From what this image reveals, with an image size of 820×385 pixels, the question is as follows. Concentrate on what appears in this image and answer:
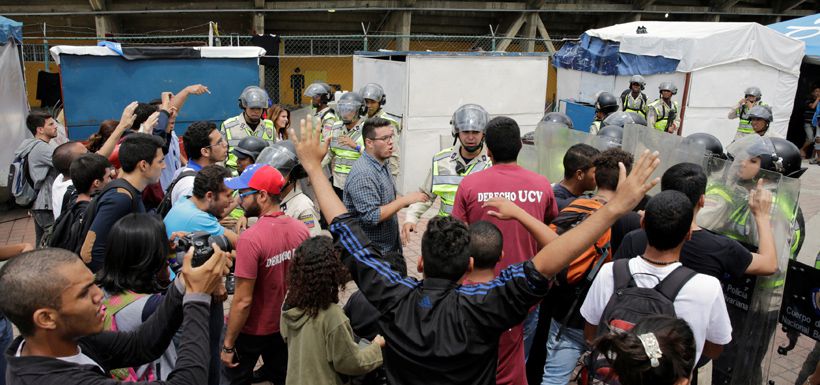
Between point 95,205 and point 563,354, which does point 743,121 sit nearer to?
point 563,354

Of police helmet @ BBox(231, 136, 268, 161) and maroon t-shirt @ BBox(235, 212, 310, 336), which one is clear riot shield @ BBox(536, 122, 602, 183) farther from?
maroon t-shirt @ BBox(235, 212, 310, 336)

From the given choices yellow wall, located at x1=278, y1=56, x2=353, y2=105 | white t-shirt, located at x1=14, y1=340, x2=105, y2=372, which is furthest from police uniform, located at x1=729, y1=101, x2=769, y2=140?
white t-shirt, located at x1=14, y1=340, x2=105, y2=372

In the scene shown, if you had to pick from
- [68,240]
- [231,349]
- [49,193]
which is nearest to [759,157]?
[231,349]

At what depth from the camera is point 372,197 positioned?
4602 mm

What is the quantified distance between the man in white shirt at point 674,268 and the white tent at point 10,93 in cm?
981

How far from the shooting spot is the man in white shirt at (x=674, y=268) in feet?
9.22

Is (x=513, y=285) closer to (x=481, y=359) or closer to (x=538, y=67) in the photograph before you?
(x=481, y=359)

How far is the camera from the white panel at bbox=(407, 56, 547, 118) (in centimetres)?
973

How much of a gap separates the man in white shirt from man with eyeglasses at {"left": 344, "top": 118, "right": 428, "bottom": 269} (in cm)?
185

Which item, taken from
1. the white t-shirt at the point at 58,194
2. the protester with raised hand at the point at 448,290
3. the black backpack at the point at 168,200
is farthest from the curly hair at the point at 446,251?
the white t-shirt at the point at 58,194

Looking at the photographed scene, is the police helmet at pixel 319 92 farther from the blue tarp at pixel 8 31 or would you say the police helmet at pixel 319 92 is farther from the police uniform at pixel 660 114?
the police uniform at pixel 660 114

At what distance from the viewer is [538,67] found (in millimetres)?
10562

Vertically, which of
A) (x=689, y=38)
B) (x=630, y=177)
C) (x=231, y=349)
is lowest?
(x=231, y=349)

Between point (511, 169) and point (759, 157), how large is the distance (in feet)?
6.15
